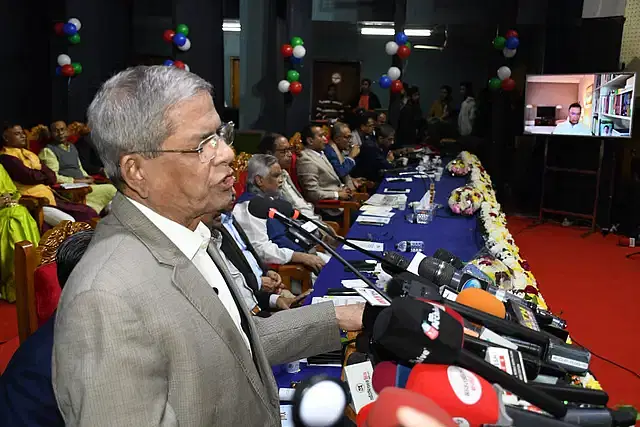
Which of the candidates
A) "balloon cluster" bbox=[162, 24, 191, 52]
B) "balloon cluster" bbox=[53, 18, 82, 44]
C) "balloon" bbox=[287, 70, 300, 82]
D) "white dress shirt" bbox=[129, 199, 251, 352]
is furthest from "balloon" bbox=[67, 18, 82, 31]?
"white dress shirt" bbox=[129, 199, 251, 352]

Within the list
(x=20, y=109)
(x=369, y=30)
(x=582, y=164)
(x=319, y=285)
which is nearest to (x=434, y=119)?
(x=369, y=30)

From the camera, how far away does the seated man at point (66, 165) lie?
5.58 m

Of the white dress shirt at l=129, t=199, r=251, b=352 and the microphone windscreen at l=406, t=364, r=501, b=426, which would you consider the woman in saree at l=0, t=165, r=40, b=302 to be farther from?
the microphone windscreen at l=406, t=364, r=501, b=426

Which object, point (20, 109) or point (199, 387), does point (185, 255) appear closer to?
point (199, 387)

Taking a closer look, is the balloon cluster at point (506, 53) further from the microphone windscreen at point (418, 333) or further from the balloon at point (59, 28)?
the microphone windscreen at point (418, 333)

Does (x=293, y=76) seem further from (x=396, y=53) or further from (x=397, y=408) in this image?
(x=397, y=408)

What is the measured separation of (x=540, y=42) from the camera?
24.6 feet

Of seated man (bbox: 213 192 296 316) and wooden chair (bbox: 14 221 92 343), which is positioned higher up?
wooden chair (bbox: 14 221 92 343)

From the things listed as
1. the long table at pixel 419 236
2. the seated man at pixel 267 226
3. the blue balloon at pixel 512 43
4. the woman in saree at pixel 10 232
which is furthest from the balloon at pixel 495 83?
the woman in saree at pixel 10 232

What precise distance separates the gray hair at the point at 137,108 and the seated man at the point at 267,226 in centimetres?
222

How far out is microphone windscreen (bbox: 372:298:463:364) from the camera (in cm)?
77

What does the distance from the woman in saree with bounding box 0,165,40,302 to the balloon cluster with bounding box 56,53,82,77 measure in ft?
13.4

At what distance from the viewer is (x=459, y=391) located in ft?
2.32

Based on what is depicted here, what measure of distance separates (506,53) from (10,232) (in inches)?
244
